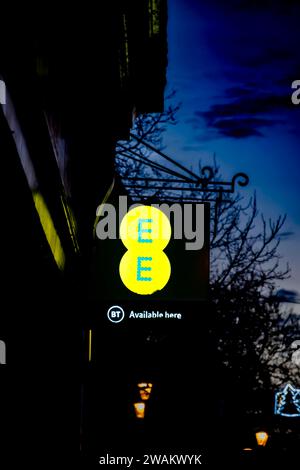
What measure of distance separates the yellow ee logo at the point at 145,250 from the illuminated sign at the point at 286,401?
55.6 feet

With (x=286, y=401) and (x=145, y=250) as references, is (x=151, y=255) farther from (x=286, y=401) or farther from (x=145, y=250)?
(x=286, y=401)

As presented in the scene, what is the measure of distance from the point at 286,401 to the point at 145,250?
1776 centimetres

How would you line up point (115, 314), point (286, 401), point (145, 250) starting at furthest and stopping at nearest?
point (286, 401)
point (145, 250)
point (115, 314)

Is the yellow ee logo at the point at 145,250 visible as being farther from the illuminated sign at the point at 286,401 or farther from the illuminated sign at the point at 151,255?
the illuminated sign at the point at 286,401

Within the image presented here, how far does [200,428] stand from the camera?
2061 centimetres

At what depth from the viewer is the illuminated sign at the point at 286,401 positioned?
83.6 ft

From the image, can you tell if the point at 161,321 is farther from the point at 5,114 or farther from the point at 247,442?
the point at 247,442

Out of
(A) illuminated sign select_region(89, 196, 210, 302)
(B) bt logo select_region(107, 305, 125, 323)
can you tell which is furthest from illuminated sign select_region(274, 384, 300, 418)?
(B) bt logo select_region(107, 305, 125, 323)

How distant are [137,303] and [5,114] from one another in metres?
6.00

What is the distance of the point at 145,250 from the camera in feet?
32.6

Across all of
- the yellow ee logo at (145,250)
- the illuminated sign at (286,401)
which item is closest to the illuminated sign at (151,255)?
the yellow ee logo at (145,250)

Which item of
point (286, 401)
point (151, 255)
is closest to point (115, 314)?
point (151, 255)

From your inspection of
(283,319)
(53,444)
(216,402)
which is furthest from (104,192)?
(283,319)

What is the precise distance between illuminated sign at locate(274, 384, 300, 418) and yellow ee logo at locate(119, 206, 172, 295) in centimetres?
1695
